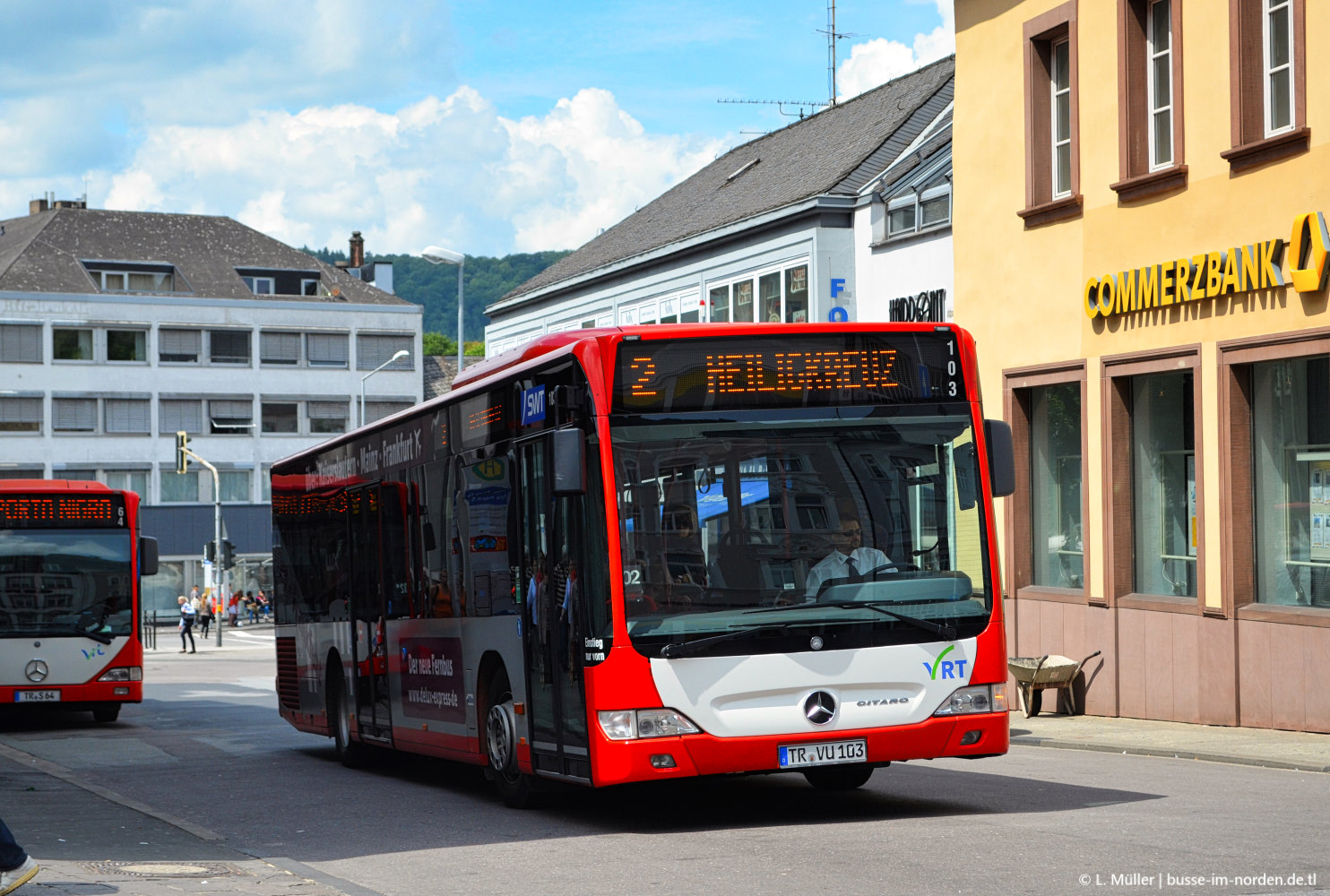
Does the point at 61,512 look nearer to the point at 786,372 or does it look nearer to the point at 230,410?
the point at 786,372

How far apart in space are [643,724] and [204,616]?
5884 centimetres

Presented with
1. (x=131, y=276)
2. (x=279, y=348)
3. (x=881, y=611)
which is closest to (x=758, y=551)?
(x=881, y=611)

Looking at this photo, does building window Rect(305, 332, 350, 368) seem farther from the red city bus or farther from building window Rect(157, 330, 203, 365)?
the red city bus

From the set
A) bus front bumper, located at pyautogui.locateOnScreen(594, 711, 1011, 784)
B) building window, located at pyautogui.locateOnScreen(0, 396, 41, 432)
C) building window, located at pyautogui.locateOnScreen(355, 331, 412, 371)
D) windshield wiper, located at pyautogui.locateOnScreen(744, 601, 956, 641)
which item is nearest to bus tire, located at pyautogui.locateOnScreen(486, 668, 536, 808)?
bus front bumper, located at pyautogui.locateOnScreen(594, 711, 1011, 784)

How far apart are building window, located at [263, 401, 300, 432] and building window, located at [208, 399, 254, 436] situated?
73cm

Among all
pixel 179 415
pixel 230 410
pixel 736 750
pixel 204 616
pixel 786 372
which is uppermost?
pixel 230 410

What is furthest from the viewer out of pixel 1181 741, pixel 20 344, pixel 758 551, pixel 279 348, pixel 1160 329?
pixel 279 348

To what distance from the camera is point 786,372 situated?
1146cm

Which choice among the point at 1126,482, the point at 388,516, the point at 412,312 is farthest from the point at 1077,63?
the point at 412,312

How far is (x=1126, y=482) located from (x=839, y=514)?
→ 11203 millimetres

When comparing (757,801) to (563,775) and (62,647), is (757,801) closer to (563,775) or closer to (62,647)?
(563,775)

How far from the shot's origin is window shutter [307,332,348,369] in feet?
287

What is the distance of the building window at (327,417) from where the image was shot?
86750mm

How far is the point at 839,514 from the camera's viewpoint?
11.2 meters
